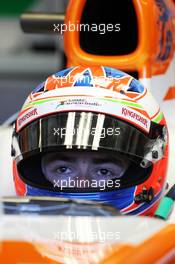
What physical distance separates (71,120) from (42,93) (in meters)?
0.11

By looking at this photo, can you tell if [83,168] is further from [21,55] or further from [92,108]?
[21,55]

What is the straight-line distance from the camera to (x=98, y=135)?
1302 millimetres

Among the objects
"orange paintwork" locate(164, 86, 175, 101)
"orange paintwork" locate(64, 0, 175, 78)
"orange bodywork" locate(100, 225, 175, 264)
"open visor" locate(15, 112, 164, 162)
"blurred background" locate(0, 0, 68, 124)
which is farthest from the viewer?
"blurred background" locate(0, 0, 68, 124)

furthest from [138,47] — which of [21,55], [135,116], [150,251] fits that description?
[21,55]

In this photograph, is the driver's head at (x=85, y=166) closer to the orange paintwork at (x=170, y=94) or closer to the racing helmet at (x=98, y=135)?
the racing helmet at (x=98, y=135)

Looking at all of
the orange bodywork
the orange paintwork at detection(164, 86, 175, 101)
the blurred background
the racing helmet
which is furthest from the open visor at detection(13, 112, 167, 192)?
the blurred background

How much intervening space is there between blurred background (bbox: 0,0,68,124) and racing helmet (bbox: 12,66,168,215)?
237cm

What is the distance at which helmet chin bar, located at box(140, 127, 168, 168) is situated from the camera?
1340 mm

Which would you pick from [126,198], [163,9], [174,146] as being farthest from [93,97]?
[163,9]

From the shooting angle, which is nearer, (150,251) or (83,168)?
(150,251)

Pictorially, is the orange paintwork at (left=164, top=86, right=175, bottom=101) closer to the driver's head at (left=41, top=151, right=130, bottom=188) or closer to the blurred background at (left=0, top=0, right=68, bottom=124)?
the driver's head at (left=41, top=151, right=130, bottom=188)

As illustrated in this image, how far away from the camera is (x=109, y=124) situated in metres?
1.32

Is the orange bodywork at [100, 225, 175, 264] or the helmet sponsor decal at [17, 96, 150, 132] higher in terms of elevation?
the helmet sponsor decal at [17, 96, 150, 132]

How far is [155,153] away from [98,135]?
0.11m
